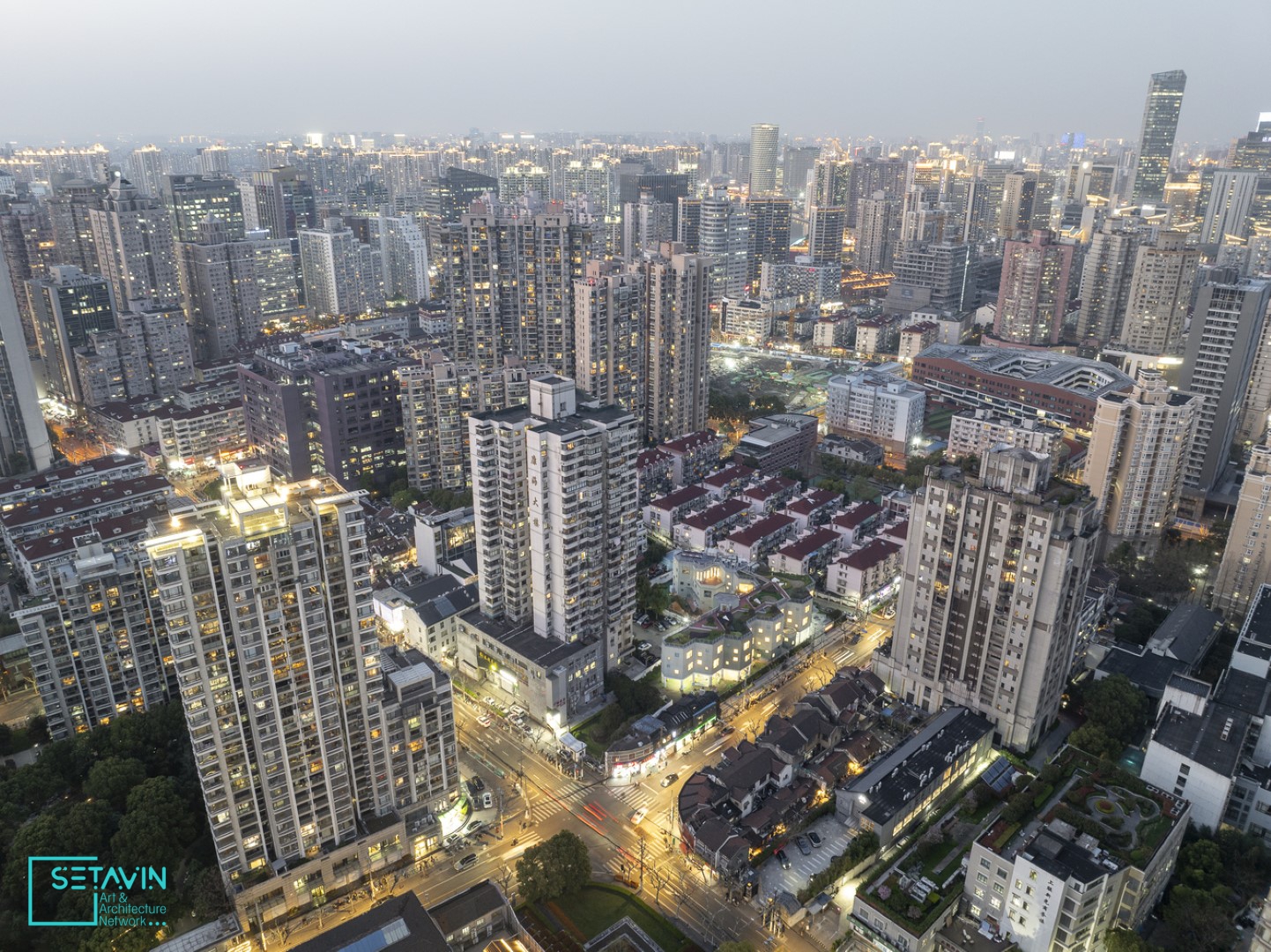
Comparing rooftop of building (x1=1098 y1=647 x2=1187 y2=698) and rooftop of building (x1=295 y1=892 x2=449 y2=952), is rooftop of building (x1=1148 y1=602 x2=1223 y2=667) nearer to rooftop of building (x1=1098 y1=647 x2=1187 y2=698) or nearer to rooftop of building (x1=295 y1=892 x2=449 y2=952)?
rooftop of building (x1=1098 y1=647 x2=1187 y2=698)

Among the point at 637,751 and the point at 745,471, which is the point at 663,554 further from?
the point at 637,751

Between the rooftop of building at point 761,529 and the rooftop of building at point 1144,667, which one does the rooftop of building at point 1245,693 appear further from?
the rooftop of building at point 761,529

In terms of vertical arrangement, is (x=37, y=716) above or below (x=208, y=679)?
below

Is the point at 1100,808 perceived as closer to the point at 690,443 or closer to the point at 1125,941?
the point at 1125,941

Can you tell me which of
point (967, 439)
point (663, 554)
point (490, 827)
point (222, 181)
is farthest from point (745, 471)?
point (222, 181)

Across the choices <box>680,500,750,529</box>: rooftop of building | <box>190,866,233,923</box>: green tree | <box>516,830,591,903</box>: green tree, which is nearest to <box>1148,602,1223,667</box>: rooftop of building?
<box>680,500,750,529</box>: rooftop of building

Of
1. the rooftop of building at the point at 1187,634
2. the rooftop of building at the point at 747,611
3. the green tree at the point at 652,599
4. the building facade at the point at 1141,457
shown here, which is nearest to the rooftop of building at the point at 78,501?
the green tree at the point at 652,599

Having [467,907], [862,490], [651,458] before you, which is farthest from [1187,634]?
[467,907]
